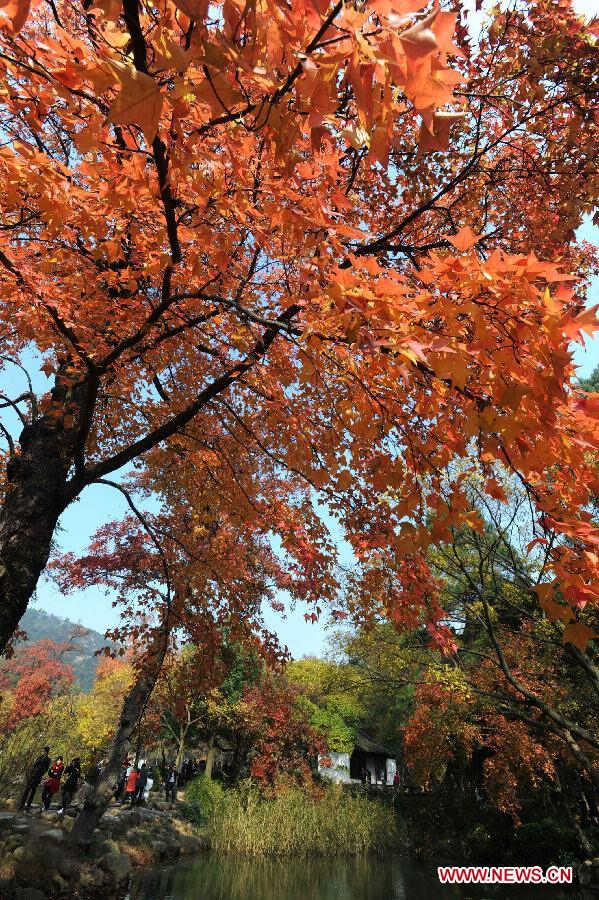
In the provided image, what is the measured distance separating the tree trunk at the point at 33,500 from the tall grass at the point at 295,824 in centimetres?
1401

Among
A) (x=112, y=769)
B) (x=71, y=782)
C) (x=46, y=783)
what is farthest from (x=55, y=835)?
(x=71, y=782)

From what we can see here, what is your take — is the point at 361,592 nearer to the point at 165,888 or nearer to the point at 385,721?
the point at 165,888

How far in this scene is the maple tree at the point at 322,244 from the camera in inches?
49.5

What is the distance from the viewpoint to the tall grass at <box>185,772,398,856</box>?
1473 cm

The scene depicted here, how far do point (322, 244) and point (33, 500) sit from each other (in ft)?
13.0

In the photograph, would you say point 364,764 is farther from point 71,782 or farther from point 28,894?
point 28,894

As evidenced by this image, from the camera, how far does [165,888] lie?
420 inches

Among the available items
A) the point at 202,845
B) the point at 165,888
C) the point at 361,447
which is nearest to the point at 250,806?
the point at 202,845

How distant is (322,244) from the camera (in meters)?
2.20

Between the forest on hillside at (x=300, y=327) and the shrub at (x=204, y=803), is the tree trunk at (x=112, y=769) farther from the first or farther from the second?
the shrub at (x=204, y=803)

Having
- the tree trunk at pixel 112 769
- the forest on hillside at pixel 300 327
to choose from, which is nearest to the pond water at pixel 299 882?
the forest on hillside at pixel 300 327

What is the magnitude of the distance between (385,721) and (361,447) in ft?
80.1

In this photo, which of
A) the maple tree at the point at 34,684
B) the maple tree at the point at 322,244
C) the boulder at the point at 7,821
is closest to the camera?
the maple tree at the point at 322,244

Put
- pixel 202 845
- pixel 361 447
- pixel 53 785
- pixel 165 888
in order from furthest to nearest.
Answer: pixel 202 845 < pixel 53 785 < pixel 165 888 < pixel 361 447
